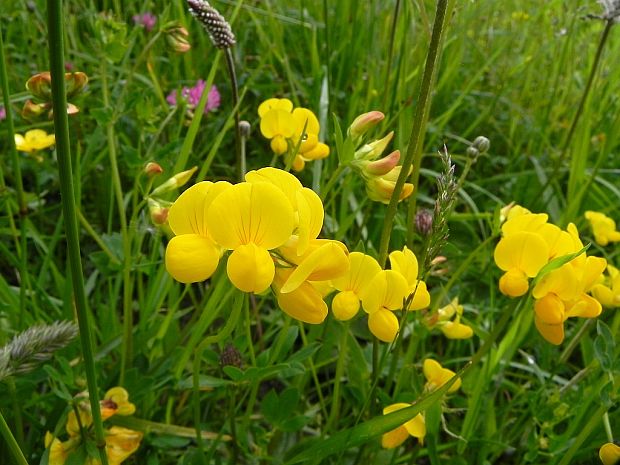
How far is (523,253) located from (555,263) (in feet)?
0.46

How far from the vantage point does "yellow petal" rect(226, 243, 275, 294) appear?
69 centimetres

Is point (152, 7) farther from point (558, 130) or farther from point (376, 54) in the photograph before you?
point (558, 130)

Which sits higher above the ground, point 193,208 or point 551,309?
point 193,208

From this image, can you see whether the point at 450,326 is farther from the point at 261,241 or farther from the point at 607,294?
the point at 261,241

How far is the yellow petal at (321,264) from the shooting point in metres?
0.70

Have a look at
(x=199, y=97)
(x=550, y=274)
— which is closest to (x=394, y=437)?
(x=550, y=274)

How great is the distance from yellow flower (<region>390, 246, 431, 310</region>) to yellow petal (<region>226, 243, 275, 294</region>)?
11.7 inches

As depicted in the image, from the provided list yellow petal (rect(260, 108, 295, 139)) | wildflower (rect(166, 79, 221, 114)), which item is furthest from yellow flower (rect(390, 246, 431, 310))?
wildflower (rect(166, 79, 221, 114))

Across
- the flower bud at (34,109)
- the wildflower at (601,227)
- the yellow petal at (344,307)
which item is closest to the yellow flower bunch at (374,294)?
the yellow petal at (344,307)

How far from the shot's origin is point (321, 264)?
71 cm

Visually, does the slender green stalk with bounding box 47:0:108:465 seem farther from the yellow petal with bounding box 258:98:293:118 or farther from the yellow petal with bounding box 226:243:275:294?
the yellow petal with bounding box 258:98:293:118

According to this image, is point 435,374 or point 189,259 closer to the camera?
point 189,259

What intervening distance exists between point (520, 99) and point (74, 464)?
8.50ft

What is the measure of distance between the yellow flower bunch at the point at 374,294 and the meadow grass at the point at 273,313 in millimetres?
53
